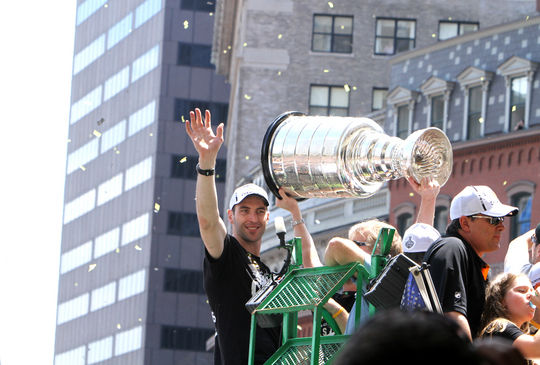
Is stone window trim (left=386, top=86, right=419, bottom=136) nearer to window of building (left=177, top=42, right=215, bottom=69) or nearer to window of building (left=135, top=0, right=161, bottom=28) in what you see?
window of building (left=177, top=42, right=215, bottom=69)

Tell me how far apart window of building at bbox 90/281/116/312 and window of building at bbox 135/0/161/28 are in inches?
682

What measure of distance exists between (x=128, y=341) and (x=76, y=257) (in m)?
11.9

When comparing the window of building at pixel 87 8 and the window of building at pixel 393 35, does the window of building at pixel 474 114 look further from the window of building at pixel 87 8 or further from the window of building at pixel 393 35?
the window of building at pixel 87 8

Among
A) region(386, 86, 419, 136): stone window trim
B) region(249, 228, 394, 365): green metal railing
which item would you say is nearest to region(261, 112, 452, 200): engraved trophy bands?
region(249, 228, 394, 365): green metal railing

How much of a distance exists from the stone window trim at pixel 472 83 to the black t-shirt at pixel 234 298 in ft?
89.7

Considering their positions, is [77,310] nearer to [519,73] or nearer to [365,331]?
[519,73]

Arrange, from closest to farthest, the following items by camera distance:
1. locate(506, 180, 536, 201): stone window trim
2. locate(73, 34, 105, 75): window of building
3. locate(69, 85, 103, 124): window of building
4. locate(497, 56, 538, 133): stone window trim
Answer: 1. locate(506, 180, 536, 201): stone window trim
2. locate(497, 56, 538, 133): stone window trim
3. locate(69, 85, 103, 124): window of building
4. locate(73, 34, 105, 75): window of building

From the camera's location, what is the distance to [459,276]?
5.08m

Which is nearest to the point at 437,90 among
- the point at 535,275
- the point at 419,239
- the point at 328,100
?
the point at 328,100

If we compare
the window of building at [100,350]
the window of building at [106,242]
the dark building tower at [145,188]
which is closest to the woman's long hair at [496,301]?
the dark building tower at [145,188]

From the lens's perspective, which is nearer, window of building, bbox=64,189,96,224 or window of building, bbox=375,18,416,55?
window of building, bbox=375,18,416,55

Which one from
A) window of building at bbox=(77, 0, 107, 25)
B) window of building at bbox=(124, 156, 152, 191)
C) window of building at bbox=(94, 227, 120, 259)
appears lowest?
window of building at bbox=(94, 227, 120, 259)

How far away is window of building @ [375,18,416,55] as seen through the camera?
48312 millimetres

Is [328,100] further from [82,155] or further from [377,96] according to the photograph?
[82,155]
